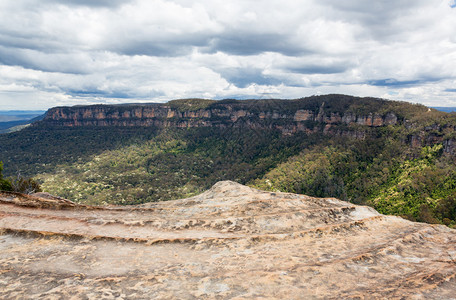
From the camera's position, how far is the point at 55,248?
844cm

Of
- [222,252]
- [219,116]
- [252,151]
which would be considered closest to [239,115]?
[219,116]

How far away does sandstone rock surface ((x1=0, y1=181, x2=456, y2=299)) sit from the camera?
632 centimetres

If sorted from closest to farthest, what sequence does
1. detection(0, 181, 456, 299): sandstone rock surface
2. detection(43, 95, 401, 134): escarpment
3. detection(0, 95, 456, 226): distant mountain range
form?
detection(0, 181, 456, 299): sandstone rock surface → detection(0, 95, 456, 226): distant mountain range → detection(43, 95, 401, 134): escarpment

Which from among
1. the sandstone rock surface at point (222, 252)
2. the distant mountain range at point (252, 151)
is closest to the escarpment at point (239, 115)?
the distant mountain range at point (252, 151)

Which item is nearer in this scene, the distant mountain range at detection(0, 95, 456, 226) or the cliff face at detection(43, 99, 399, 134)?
the distant mountain range at detection(0, 95, 456, 226)

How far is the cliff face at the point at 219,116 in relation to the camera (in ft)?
435

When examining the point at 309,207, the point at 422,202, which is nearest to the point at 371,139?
the point at 422,202

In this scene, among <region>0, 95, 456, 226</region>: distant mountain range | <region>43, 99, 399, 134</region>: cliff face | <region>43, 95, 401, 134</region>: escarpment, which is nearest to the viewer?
<region>0, 95, 456, 226</region>: distant mountain range

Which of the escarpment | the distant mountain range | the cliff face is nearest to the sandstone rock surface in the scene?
the distant mountain range

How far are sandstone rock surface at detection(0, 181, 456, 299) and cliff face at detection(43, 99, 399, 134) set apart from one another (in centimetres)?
12016

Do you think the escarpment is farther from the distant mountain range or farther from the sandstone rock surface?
the sandstone rock surface

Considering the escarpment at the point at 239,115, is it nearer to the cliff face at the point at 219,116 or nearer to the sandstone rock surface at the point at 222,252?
the cliff face at the point at 219,116

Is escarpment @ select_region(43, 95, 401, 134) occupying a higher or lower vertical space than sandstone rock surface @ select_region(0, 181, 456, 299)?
higher

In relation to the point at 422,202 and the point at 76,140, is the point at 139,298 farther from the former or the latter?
the point at 76,140
